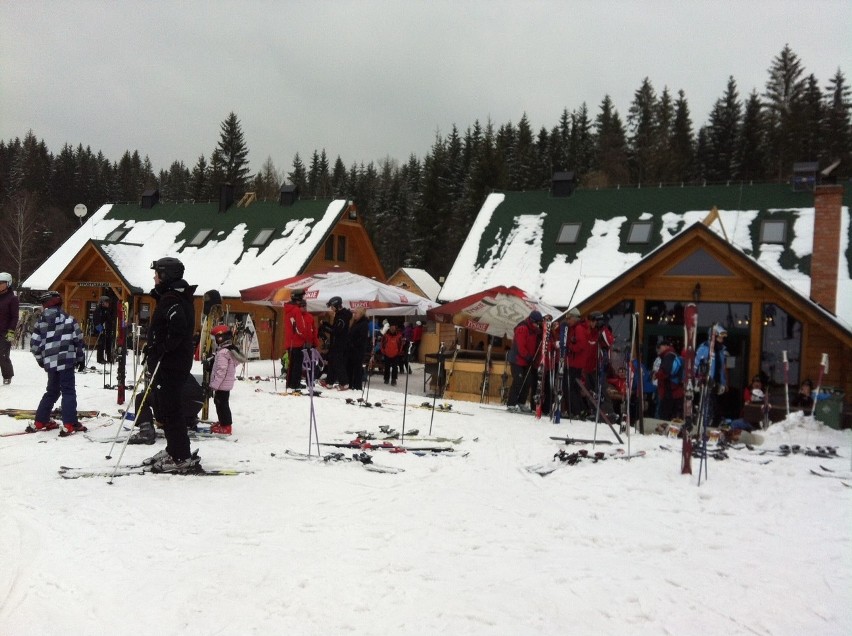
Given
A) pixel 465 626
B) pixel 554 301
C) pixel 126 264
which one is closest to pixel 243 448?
pixel 465 626

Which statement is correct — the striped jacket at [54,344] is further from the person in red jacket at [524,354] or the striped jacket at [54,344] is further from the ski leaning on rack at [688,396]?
the person in red jacket at [524,354]

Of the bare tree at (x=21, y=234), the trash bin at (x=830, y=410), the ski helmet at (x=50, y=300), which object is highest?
the bare tree at (x=21, y=234)

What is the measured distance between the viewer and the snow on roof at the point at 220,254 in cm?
2694

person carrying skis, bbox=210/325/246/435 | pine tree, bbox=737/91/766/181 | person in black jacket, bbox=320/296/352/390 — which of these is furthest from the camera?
pine tree, bbox=737/91/766/181

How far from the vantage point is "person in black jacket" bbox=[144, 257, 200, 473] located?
6.70 metres

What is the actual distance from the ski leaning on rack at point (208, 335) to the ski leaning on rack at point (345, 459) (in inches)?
68.8

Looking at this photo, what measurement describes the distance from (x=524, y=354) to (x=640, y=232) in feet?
37.7

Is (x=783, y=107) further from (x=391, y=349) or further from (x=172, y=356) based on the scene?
(x=172, y=356)

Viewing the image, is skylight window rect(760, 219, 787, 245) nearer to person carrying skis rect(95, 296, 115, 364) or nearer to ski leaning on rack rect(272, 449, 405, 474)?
ski leaning on rack rect(272, 449, 405, 474)

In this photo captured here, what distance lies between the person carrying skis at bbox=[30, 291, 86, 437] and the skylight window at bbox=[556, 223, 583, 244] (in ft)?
57.5

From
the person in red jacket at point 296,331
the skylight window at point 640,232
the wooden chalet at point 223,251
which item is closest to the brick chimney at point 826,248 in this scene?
the skylight window at point 640,232

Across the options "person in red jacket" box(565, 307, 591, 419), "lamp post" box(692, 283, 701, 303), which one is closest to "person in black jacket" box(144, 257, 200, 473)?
"person in red jacket" box(565, 307, 591, 419)

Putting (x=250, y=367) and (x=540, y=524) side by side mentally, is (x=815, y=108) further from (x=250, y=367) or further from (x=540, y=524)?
(x=540, y=524)

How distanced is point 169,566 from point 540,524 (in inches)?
114
